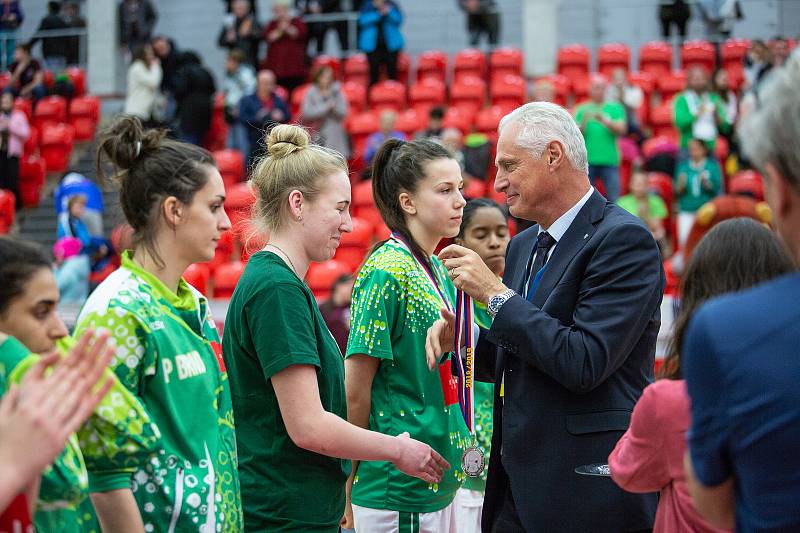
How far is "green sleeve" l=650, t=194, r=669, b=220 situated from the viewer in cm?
995

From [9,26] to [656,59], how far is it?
1026cm

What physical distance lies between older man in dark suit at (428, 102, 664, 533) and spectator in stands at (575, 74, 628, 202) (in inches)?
289

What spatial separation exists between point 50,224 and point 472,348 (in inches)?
455

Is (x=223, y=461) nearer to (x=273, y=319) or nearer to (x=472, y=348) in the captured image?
(x=273, y=319)

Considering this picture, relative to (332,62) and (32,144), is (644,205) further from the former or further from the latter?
(32,144)

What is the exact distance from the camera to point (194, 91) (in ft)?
44.0

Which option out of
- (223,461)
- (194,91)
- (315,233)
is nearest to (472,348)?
(315,233)

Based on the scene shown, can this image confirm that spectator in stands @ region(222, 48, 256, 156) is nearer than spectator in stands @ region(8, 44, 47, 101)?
Yes

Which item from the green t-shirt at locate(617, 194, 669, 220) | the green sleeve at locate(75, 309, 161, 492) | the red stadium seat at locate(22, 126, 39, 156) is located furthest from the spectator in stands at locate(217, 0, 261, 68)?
the green sleeve at locate(75, 309, 161, 492)

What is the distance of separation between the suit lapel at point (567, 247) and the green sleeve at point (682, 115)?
874 centimetres

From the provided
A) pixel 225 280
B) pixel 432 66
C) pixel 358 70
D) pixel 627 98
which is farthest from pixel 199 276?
pixel 432 66

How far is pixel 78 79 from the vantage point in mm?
16188

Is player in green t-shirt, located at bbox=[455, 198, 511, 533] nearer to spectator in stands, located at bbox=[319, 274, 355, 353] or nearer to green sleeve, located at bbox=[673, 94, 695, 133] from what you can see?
spectator in stands, located at bbox=[319, 274, 355, 353]

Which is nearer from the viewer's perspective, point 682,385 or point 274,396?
point 682,385
